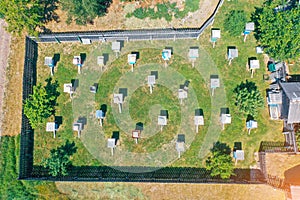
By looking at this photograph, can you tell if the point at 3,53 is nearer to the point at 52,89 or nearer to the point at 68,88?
the point at 52,89

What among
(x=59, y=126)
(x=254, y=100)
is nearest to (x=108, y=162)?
(x=59, y=126)

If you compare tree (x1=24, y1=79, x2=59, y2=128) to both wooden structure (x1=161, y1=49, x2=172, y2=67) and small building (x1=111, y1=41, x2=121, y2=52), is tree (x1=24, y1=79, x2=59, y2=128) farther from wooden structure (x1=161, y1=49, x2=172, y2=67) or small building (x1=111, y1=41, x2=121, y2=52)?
wooden structure (x1=161, y1=49, x2=172, y2=67)

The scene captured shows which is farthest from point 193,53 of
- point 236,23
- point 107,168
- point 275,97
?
point 107,168

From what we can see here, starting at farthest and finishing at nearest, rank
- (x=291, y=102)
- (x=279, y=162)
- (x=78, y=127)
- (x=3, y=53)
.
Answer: (x=3, y=53), (x=78, y=127), (x=279, y=162), (x=291, y=102)

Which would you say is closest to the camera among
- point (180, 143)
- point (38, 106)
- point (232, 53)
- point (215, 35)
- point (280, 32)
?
point (280, 32)

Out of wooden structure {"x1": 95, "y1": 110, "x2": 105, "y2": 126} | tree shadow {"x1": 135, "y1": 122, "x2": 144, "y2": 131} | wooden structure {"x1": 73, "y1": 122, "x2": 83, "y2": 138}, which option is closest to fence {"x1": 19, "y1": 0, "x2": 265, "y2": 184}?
wooden structure {"x1": 73, "y1": 122, "x2": 83, "y2": 138}

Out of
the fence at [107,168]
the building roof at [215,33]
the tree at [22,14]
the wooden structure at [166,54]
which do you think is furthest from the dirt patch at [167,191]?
the tree at [22,14]

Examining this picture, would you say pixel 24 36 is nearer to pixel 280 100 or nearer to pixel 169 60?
pixel 169 60
